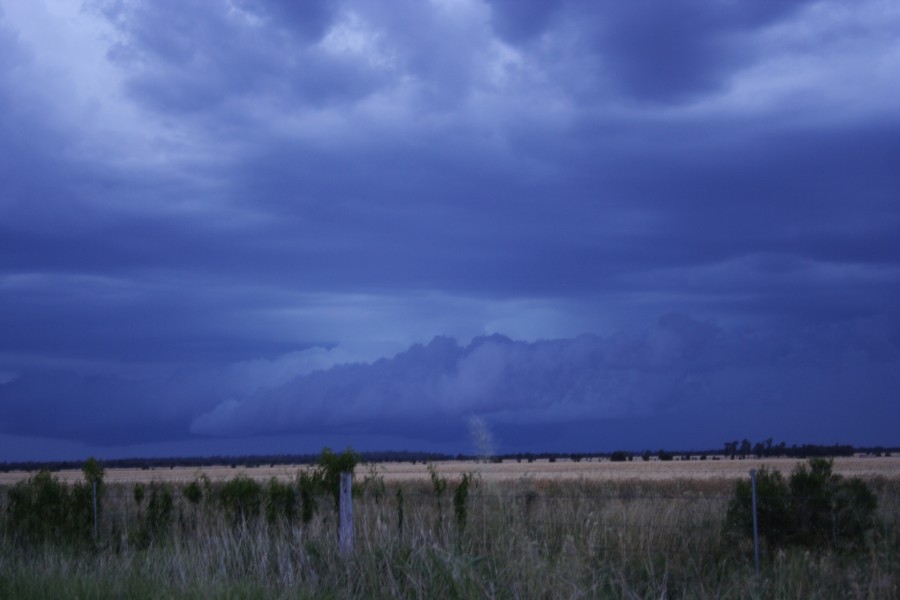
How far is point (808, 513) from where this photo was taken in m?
14.1

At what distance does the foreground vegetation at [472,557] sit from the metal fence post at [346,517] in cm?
15

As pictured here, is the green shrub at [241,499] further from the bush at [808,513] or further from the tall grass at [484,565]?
the bush at [808,513]

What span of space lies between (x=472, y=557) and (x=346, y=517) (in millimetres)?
2771

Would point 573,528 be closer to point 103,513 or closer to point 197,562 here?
point 197,562

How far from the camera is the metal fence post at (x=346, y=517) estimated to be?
38.8 feet

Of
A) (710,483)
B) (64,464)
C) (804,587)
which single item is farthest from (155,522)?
(64,464)

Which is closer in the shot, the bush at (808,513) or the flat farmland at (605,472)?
the bush at (808,513)

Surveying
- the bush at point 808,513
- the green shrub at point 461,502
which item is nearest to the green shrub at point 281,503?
the green shrub at point 461,502

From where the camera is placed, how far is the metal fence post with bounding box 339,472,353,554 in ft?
38.8

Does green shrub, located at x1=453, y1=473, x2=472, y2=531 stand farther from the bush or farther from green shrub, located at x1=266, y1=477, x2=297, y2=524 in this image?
the bush

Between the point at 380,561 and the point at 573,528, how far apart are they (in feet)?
14.4

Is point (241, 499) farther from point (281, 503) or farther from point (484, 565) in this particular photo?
point (484, 565)

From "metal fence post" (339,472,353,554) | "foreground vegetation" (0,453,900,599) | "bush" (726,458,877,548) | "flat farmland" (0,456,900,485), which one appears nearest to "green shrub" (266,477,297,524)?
"foreground vegetation" (0,453,900,599)

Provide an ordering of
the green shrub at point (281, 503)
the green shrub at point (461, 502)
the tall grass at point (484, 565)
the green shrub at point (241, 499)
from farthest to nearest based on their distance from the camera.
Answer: the green shrub at point (241, 499) → the green shrub at point (281, 503) → the green shrub at point (461, 502) → the tall grass at point (484, 565)
